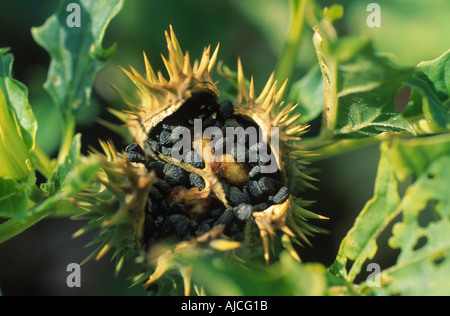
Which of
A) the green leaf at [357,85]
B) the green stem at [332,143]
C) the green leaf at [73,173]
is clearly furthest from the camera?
the green stem at [332,143]

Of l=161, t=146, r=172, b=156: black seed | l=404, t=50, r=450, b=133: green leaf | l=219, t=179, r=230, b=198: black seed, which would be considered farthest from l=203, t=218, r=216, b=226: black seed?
l=404, t=50, r=450, b=133: green leaf

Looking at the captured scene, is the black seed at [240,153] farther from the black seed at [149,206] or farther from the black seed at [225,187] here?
the black seed at [149,206]

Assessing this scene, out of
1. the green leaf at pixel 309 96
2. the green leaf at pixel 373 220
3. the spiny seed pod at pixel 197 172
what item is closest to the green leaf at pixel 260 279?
the spiny seed pod at pixel 197 172

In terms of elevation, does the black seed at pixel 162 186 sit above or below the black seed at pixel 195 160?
below

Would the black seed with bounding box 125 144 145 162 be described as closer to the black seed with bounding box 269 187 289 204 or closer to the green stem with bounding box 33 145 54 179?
the black seed with bounding box 269 187 289 204

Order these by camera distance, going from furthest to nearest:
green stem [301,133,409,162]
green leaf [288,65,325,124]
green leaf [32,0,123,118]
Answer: green leaf [288,65,325,124] → green stem [301,133,409,162] → green leaf [32,0,123,118]

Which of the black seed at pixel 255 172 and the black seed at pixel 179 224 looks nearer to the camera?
the black seed at pixel 179 224

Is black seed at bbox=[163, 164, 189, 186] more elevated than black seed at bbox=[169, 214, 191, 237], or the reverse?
black seed at bbox=[163, 164, 189, 186]

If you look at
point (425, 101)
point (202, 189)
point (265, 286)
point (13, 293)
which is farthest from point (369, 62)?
point (13, 293)
